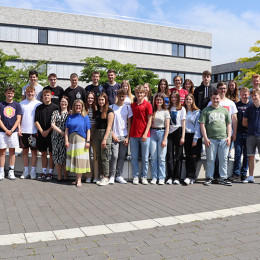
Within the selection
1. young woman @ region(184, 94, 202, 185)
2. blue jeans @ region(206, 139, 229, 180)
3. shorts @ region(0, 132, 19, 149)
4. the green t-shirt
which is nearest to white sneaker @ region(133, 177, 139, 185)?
young woman @ region(184, 94, 202, 185)

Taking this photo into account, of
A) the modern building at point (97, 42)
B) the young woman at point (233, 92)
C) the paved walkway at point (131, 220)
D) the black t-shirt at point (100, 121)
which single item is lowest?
the paved walkway at point (131, 220)

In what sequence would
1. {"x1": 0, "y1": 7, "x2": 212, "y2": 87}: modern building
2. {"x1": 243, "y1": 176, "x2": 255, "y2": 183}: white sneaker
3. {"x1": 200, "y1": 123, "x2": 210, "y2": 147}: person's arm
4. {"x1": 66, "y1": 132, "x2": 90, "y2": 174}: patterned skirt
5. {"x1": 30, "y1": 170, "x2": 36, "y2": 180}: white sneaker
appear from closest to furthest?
{"x1": 66, "y1": 132, "x2": 90, "y2": 174}: patterned skirt < {"x1": 200, "y1": 123, "x2": 210, "y2": 147}: person's arm < {"x1": 30, "y1": 170, "x2": 36, "y2": 180}: white sneaker < {"x1": 243, "y1": 176, "x2": 255, "y2": 183}: white sneaker < {"x1": 0, "y1": 7, "x2": 212, "y2": 87}: modern building

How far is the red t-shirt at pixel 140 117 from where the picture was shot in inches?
288

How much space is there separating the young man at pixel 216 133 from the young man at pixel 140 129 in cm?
127

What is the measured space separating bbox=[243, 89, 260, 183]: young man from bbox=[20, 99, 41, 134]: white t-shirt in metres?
5.13

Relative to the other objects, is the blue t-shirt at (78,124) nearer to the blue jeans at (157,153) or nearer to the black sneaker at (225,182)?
the blue jeans at (157,153)

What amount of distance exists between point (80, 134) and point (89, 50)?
30.7 m

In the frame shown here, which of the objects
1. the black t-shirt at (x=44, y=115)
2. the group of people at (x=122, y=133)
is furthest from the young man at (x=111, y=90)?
the black t-shirt at (x=44, y=115)

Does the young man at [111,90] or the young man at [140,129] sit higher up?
the young man at [111,90]

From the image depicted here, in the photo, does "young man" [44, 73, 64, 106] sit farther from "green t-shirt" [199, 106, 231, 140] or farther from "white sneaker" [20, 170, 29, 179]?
"green t-shirt" [199, 106, 231, 140]

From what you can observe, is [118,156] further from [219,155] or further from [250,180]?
[250,180]

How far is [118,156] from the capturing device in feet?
25.0

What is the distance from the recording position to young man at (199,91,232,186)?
7.44m

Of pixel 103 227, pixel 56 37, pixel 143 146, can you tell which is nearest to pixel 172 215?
pixel 103 227
